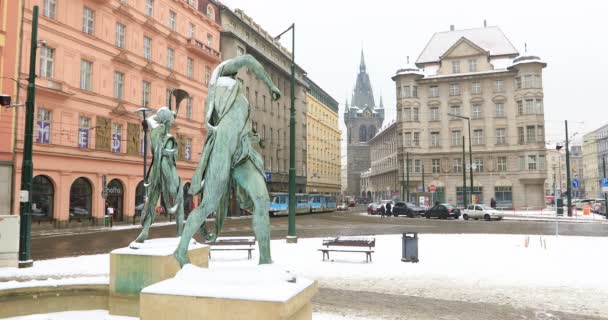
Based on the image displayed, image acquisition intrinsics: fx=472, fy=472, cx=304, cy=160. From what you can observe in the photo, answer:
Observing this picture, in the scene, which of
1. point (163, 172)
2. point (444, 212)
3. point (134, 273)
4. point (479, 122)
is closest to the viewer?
point (134, 273)

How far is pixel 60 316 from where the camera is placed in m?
6.58

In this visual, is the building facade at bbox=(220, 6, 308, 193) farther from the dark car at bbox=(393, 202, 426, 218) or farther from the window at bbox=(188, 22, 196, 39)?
the dark car at bbox=(393, 202, 426, 218)

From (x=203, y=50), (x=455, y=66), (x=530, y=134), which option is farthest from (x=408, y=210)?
(x=455, y=66)

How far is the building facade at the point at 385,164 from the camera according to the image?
3199 inches

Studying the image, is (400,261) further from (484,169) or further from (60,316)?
(484,169)

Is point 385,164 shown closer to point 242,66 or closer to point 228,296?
point 242,66

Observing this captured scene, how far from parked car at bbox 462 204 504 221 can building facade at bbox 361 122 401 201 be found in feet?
108

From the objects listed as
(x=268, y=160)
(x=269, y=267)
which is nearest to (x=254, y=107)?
(x=268, y=160)

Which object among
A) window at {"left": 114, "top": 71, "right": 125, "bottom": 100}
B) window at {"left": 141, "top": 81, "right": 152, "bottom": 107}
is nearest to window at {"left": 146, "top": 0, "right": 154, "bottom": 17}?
window at {"left": 141, "top": 81, "right": 152, "bottom": 107}

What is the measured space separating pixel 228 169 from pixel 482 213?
3840 centimetres

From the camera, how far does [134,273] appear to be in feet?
21.2

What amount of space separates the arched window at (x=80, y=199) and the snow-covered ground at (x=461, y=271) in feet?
58.5

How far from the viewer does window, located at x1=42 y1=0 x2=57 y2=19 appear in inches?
1113

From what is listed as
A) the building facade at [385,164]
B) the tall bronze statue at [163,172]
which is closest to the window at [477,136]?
the building facade at [385,164]
